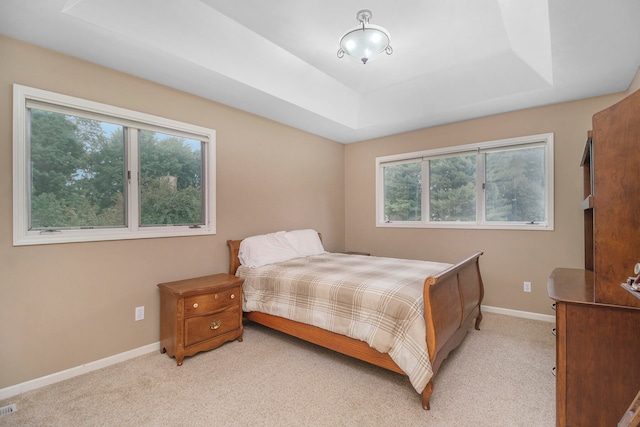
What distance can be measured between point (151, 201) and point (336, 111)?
2.38 m

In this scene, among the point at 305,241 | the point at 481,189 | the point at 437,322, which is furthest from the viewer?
the point at 305,241

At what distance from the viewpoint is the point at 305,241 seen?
3945mm

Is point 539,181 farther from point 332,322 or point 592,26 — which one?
point 332,322

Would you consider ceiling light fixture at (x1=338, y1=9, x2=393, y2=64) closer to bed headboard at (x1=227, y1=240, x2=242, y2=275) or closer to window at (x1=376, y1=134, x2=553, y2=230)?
window at (x1=376, y1=134, x2=553, y2=230)

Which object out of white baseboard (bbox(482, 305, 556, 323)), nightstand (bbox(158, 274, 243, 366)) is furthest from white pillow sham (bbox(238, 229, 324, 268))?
white baseboard (bbox(482, 305, 556, 323))

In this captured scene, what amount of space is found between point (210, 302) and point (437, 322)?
1.85m

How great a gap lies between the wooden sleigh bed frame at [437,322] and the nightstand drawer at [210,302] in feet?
1.14

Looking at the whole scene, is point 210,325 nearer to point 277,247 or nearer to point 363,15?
point 277,247

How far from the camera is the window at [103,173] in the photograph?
2158 millimetres

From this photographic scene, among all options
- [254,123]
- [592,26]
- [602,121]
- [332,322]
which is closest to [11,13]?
[254,123]

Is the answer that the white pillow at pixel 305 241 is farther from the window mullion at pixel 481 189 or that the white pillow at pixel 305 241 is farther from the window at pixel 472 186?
the window mullion at pixel 481 189

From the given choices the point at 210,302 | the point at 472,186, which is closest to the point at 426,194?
the point at 472,186

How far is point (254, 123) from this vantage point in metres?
3.68

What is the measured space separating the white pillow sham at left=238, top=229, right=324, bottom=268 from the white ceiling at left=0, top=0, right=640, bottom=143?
1.51m
